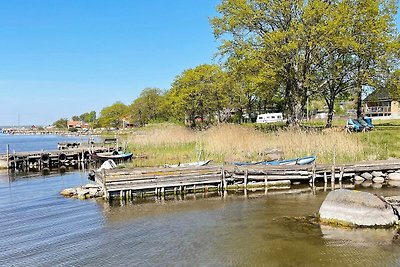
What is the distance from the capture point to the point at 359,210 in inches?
580

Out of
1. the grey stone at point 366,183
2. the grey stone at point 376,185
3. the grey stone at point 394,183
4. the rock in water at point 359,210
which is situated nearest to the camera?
the rock in water at point 359,210

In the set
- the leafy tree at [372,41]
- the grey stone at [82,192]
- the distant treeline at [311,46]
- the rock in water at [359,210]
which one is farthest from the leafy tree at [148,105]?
the rock in water at [359,210]

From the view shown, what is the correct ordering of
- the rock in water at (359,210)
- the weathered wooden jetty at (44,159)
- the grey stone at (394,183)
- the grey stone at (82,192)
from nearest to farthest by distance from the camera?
the rock in water at (359,210) < the grey stone at (82,192) < the grey stone at (394,183) < the weathered wooden jetty at (44,159)

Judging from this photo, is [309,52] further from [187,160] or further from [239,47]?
[187,160]

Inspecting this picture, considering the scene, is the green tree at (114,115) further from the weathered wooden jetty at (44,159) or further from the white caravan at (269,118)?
the weathered wooden jetty at (44,159)

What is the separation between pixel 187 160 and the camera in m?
29.2

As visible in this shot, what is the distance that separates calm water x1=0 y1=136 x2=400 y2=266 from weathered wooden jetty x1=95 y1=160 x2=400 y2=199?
1013 mm

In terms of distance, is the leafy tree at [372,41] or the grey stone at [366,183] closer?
the grey stone at [366,183]

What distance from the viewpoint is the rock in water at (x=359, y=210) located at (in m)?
14.5

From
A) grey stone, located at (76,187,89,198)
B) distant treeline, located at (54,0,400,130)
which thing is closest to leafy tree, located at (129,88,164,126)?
distant treeline, located at (54,0,400,130)

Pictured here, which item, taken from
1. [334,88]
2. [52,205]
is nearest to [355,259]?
[52,205]

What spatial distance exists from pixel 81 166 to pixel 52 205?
20.6 m

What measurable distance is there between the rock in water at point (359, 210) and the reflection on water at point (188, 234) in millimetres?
498

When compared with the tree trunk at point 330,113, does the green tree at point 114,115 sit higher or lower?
higher
